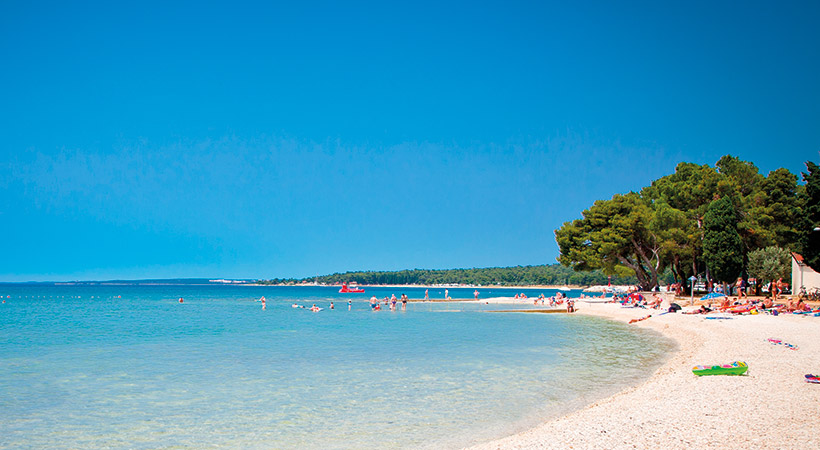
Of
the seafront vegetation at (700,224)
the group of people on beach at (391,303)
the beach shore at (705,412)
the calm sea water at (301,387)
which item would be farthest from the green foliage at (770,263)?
the group of people on beach at (391,303)

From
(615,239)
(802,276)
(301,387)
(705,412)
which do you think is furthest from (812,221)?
(301,387)

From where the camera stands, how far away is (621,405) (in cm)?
1120

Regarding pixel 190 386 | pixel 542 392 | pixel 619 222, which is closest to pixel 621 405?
pixel 542 392

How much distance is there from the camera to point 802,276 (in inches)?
1677

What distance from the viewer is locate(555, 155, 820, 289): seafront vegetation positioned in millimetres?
44438

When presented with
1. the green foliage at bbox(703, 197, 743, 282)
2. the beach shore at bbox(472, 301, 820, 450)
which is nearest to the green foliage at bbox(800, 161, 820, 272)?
the green foliage at bbox(703, 197, 743, 282)

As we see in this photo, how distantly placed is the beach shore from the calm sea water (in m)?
1.03

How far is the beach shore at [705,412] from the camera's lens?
8352mm

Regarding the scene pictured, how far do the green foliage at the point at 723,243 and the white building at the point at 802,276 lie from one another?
3.54m

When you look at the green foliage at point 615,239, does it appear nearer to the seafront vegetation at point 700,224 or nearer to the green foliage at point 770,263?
the seafront vegetation at point 700,224

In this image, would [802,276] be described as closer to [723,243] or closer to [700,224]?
[723,243]

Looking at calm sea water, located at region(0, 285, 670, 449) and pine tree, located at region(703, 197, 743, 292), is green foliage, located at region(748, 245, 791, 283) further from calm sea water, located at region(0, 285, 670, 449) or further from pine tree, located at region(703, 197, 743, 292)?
calm sea water, located at region(0, 285, 670, 449)

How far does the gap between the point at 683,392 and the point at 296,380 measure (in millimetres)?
9824

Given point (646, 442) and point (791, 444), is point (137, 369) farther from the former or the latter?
point (791, 444)
